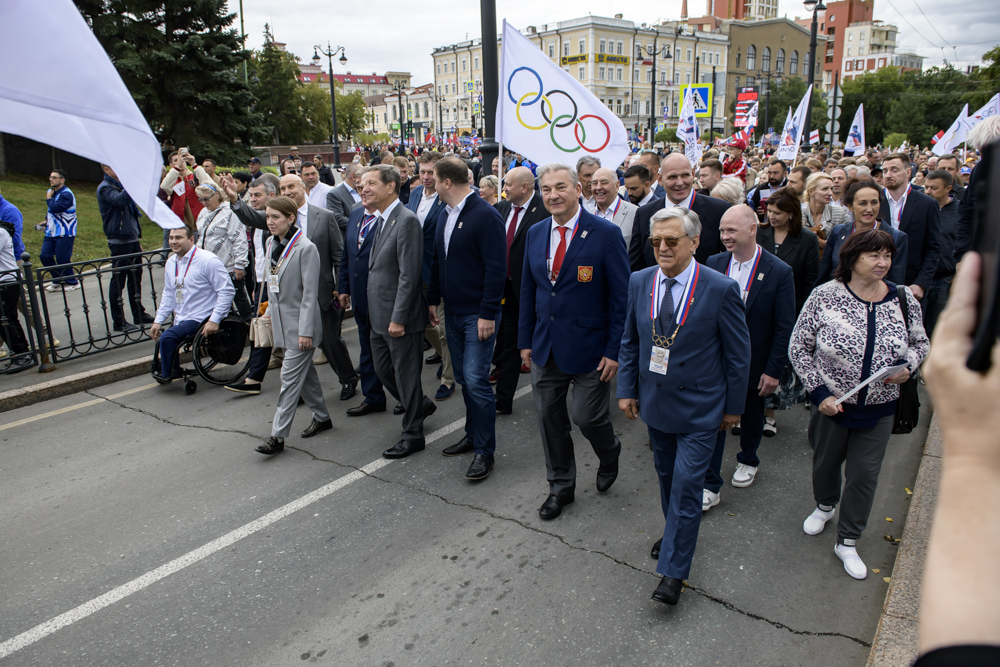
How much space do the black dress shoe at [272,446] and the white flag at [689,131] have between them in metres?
11.1

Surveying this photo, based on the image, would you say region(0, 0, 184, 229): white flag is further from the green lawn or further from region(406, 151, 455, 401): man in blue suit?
the green lawn

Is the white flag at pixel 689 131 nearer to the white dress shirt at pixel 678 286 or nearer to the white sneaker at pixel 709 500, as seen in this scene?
the white sneaker at pixel 709 500

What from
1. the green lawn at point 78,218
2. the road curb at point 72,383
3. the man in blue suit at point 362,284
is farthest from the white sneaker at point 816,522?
the green lawn at point 78,218

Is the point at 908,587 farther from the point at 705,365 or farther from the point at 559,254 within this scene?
the point at 559,254

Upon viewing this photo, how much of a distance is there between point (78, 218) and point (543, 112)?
1739 centimetres

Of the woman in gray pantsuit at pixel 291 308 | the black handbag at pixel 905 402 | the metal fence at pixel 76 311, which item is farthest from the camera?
the metal fence at pixel 76 311

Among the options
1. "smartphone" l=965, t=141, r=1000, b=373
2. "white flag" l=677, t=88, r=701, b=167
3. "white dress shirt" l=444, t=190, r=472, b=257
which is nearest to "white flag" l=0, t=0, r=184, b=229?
"smartphone" l=965, t=141, r=1000, b=373

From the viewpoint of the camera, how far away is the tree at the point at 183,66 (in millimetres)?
24062

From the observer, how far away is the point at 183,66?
24.6 meters

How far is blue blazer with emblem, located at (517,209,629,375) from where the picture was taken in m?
4.36

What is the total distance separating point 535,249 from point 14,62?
10.3ft

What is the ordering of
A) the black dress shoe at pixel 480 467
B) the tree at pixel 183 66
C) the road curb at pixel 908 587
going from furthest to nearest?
the tree at pixel 183 66 → the black dress shoe at pixel 480 467 → the road curb at pixel 908 587

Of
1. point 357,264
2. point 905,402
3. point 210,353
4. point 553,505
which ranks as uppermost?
point 357,264

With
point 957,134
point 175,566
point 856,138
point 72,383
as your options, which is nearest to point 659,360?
point 175,566
